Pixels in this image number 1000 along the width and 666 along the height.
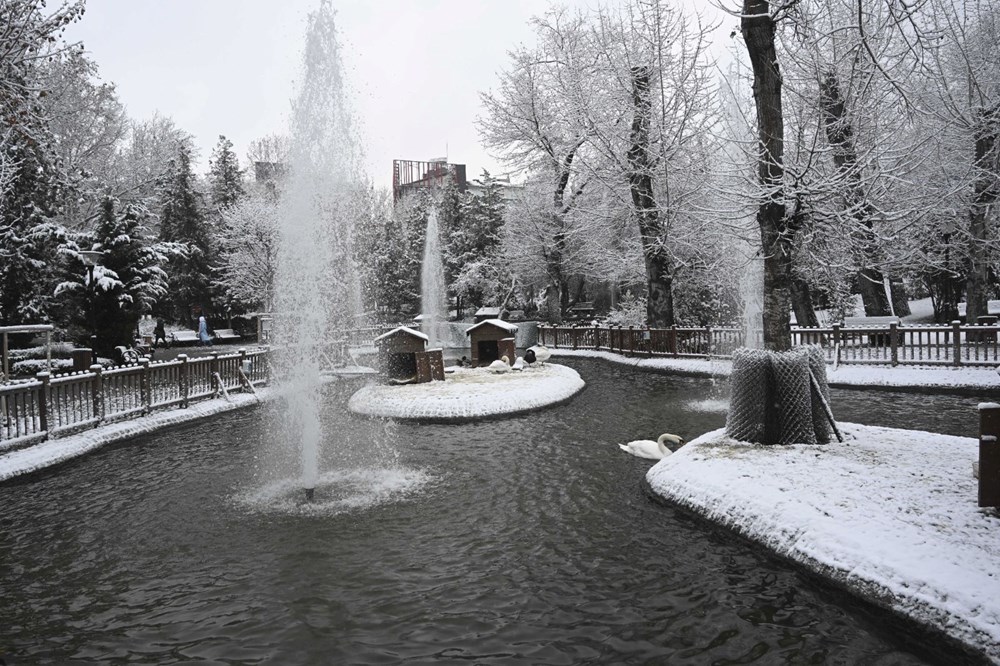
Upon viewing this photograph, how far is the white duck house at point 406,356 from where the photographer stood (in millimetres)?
16547

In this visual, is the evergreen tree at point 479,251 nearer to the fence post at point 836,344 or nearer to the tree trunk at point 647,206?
the tree trunk at point 647,206

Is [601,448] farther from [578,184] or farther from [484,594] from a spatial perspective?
[578,184]

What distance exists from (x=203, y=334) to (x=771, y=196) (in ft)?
114

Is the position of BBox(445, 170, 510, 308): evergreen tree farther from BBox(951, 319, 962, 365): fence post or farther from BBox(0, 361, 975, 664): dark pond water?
BBox(0, 361, 975, 664): dark pond water

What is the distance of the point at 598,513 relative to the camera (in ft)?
24.0

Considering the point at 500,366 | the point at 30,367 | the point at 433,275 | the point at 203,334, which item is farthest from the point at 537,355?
the point at 203,334

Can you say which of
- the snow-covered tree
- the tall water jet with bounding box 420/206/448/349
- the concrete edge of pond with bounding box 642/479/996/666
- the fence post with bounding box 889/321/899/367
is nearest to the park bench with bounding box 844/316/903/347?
the fence post with bounding box 889/321/899/367

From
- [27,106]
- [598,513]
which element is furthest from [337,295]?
[598,513]

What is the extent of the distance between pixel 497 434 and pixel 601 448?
7.05 ft

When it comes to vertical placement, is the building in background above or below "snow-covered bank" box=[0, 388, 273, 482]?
above

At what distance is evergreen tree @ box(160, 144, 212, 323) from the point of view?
43.0 m

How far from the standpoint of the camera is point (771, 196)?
958cm

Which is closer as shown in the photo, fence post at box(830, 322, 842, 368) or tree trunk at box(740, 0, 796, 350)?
tree trunk at box(740, 0, 796, 350)

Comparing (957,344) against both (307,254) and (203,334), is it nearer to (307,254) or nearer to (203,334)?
(307,254)
